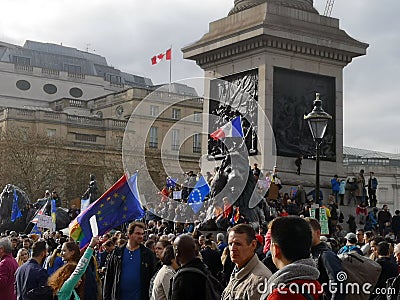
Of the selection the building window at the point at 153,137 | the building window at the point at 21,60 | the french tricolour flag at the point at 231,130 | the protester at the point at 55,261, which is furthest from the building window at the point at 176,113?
the protester at the point at 55,261

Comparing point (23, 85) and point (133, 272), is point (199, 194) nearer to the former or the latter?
point (133, 272)

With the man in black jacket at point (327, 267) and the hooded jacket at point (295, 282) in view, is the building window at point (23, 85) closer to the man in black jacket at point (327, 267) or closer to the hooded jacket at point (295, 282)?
the man in black jacket at point (327, 267)

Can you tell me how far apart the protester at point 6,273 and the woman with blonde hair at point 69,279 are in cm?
151

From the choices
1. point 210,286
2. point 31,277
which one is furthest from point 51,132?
point 210,286

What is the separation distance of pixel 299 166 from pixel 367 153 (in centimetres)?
7527

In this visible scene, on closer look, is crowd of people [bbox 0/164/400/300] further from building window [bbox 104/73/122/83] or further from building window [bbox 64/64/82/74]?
building window [bbox 104/73/122/83]

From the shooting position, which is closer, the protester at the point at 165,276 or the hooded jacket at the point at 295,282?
the hooded jacket at the point at 295,282

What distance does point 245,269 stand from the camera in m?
7.09

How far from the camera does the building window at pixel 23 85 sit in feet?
294

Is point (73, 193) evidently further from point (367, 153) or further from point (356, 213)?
point (367, 153)

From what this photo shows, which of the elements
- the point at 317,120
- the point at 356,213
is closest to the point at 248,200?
the point at 317,120

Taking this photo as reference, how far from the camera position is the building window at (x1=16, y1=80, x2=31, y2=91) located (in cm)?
8956

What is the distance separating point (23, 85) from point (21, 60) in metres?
5.29

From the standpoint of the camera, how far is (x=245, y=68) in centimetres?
2930
